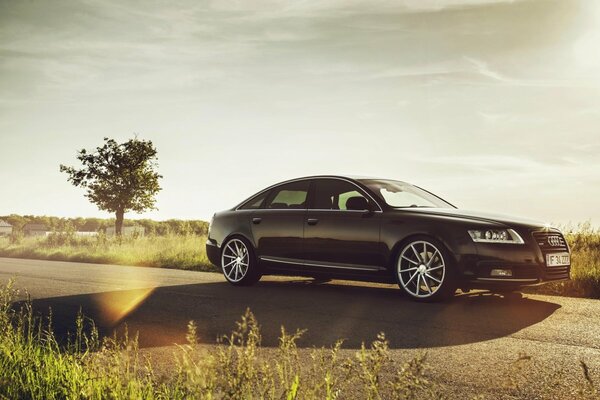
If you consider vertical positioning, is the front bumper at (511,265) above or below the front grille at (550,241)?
below

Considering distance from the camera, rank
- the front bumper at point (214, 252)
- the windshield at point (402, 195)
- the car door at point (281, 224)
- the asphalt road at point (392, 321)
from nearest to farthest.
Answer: the asphalt road at point (392, 321), the windshield at point (402, 195), the car door at point (281, 224), the front bumper at point (214, 252)

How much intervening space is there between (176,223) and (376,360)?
223ft

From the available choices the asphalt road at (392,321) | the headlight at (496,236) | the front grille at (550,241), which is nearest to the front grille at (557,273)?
the front grille at (550,241)

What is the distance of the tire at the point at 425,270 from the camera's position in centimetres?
754

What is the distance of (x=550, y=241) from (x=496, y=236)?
2.60ft

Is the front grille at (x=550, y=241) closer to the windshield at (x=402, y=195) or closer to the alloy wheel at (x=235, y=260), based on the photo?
the windshield at (x=402, y=195)

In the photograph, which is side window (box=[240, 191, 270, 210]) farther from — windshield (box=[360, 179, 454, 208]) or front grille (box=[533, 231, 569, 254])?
front grille (box=[533, 231, 569, 254])

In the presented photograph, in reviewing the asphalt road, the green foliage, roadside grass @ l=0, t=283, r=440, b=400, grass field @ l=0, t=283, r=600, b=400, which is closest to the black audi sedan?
the asphalt road

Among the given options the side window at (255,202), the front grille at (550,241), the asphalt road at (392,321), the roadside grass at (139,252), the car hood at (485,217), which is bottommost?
the asphalt road at (392,321)

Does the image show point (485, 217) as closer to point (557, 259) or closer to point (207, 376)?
point (557, 259)

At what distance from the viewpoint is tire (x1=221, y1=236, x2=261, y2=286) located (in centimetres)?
985

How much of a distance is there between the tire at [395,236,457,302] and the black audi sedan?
0.04 feet

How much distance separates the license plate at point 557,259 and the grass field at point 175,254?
1.61 meters

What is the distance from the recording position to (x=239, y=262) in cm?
1001
